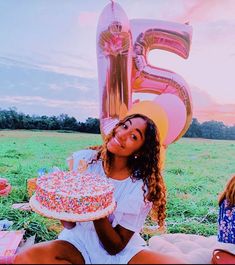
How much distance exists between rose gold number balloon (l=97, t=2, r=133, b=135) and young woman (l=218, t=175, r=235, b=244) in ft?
2.61

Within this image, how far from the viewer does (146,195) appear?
1.78 meters

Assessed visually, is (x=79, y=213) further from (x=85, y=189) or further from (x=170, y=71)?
(x=170, y=71)

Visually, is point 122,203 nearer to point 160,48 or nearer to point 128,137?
point 128,137

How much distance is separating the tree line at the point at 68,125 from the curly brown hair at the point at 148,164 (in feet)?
3.23

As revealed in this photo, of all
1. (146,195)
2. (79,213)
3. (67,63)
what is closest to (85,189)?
(79,213)

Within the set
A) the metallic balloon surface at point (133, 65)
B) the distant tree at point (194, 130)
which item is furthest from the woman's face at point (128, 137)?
the distant tree at point (194, 130)

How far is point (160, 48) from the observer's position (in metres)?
2.62

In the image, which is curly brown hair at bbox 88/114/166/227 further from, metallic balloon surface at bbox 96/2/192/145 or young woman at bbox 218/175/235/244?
metallic balloon surface at bbox 96/2/192/145

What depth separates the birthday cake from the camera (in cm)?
154

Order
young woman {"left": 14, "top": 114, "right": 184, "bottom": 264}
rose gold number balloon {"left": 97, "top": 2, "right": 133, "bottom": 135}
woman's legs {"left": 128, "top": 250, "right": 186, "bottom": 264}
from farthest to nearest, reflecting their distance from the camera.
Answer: rose gold number balloon {"left": 97, "top": 2, "right": 133, "bottom": 135} < young woman {"left": 14, "top": 114, "right": 184, "bottom": 264} < woman's legs {"left": 128, "top": 250, "right": 186, "bottom": 264}

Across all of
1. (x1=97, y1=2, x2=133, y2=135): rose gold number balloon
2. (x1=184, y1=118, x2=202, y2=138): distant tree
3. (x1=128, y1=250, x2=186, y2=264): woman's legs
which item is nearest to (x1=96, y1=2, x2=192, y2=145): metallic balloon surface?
(x1=97, y1=2, x2=133, y2=135): rose gold number balloon

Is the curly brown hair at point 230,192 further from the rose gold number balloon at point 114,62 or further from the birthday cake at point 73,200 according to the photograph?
the rose gold number balloon at point 114,62

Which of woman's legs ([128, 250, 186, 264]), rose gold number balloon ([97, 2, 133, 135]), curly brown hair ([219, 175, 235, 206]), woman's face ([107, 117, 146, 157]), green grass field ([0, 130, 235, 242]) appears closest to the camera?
woman's legs ([128, 250, 186, 264])

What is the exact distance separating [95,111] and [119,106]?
0.41 metres
